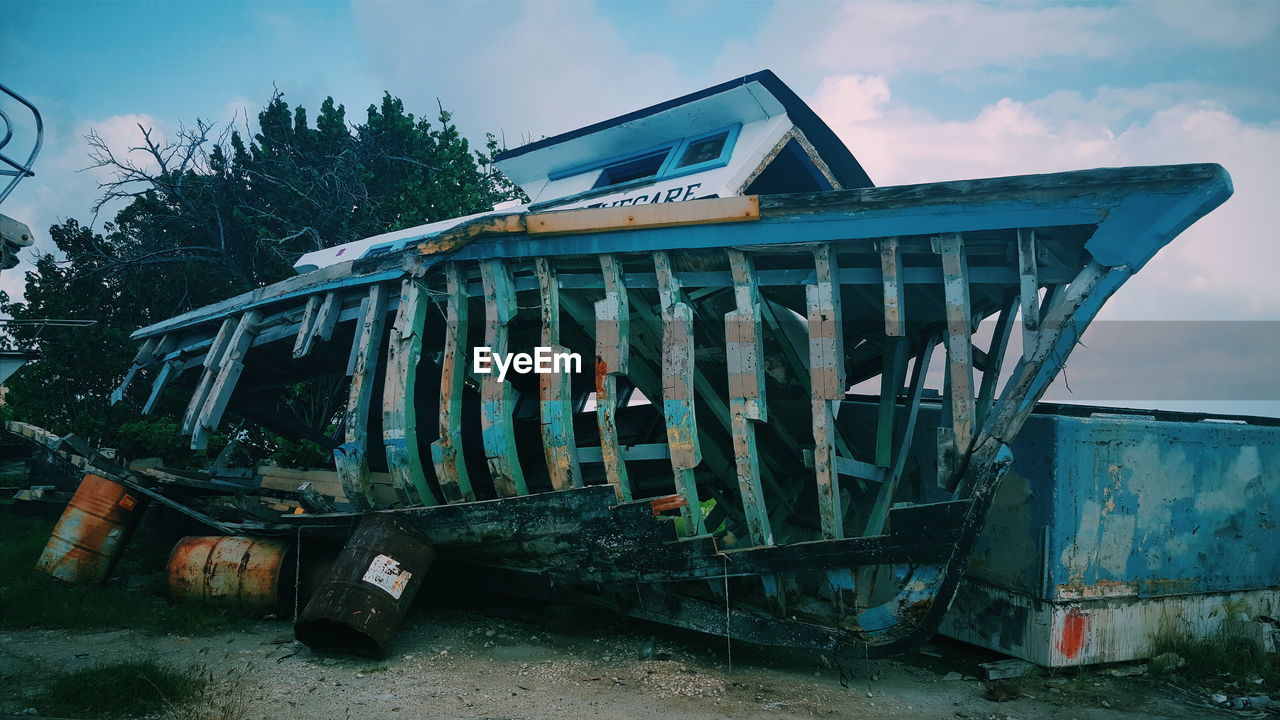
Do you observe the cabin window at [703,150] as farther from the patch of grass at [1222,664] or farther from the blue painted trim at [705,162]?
the patch of grass at [1222,664]

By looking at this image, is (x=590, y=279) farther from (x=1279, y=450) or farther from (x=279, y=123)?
(x=279, y=123)

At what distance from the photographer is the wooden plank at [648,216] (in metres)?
5.45

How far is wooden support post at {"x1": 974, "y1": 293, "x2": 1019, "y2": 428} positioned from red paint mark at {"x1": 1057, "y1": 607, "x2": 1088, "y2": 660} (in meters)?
1.50

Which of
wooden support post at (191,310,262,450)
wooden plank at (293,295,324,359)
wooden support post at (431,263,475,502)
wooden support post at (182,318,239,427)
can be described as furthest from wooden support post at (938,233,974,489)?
wooden support post at (182,318,239,427)

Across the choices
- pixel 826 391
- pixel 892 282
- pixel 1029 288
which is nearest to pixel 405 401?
pixel 826 391

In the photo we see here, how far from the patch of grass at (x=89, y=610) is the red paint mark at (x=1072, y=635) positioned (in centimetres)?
628

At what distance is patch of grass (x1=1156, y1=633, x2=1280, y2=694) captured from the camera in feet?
18.3

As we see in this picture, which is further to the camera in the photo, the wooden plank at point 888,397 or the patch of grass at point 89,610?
the wooden plank at point 888,397

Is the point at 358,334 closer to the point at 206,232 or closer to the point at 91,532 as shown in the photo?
the point at 91,532

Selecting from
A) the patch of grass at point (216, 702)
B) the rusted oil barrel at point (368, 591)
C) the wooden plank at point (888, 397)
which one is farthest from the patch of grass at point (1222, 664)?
the patch of grass at point (216, 702)

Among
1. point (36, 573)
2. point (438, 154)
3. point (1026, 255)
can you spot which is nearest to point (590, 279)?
point (1026, 255)

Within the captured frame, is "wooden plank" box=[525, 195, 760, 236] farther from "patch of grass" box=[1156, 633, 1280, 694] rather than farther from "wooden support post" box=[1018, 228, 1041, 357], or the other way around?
"patch of grass" box=[1156, 633, 1280, 694]

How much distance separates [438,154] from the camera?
19391 mm

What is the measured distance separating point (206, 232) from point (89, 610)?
13.1 m
